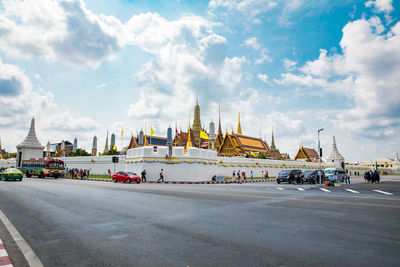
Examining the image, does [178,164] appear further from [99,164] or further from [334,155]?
[334,155]

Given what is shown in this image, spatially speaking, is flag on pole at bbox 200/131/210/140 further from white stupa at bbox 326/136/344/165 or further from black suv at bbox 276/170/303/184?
black suv at bbox 276/170/303/184

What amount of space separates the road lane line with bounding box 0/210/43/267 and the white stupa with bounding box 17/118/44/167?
206 feet

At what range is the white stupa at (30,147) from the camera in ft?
197

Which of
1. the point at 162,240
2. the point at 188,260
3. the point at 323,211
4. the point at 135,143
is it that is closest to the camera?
the point at 188,260

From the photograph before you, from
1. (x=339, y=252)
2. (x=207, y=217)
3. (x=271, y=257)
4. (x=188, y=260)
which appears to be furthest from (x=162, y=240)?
(x=339, y=252)

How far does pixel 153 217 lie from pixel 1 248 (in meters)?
3.67

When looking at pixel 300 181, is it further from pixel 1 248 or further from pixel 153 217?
pixel 1 248

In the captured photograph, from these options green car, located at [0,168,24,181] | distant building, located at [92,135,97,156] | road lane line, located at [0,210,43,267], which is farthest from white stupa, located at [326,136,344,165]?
road lane line, located at [0,210,43,267]

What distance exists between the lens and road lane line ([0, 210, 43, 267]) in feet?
13.4

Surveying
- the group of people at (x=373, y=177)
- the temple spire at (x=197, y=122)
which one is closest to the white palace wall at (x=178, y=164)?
the group of people at (x=373, y=177)

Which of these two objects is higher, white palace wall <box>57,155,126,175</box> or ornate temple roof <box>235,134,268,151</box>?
ornate temple roof <box>235,134,268,151</box>

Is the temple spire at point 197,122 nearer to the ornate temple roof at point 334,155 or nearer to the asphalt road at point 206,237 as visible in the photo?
the ornate temple roof at point 334,155

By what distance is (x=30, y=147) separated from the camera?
60594 mm

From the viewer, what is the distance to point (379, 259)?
13.8ft
